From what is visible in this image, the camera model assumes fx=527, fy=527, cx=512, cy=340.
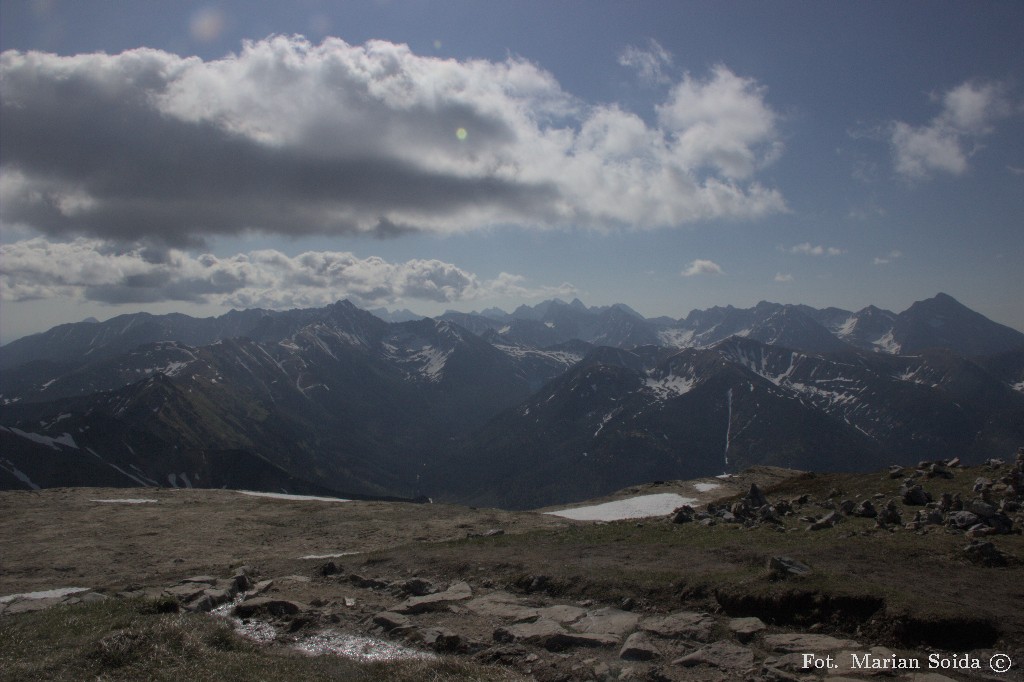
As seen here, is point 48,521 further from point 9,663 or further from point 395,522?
point 9,663

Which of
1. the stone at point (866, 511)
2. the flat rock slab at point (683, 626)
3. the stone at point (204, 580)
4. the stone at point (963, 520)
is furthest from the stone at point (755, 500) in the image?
the stone at point (204, 580)

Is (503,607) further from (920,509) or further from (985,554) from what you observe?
(920,509)

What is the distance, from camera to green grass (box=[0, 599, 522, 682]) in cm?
1375

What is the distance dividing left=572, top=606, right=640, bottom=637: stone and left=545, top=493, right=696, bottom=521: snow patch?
35.8 metres

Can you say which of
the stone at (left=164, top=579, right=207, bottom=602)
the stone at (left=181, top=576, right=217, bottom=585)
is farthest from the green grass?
the stone at (left=181, top=576, right=217, bottom=585)

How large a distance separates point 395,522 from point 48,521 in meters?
31.4

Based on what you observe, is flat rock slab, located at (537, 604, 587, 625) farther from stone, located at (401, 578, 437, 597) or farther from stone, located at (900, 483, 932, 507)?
stone, located at (900, 483, 932, 507)

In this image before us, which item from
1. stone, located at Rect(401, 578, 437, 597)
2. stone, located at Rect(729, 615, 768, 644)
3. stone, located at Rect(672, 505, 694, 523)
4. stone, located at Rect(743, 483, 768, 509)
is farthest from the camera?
stone, located at Rect(743, 483, 768, 509)

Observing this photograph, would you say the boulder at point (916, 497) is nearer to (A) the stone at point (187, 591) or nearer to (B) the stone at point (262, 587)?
(B) the stone at point (262, 587)

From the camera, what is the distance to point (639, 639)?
16.1 m

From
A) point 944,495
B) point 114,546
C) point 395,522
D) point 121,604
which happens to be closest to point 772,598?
point 944,495

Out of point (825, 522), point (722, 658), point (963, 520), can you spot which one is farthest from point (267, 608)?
point (963, 520)

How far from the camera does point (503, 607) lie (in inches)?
795

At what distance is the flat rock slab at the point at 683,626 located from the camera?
16.4 m
